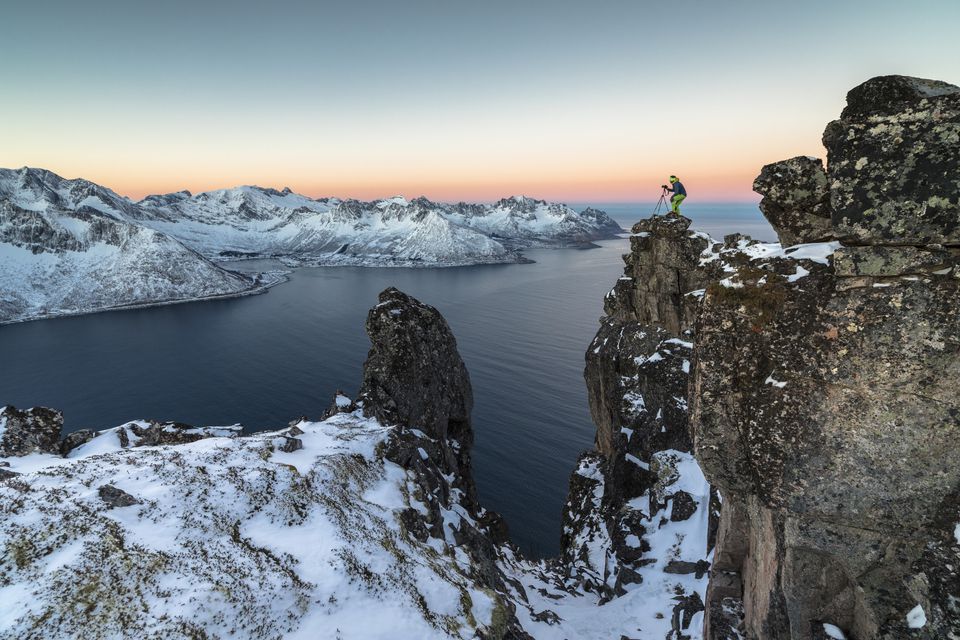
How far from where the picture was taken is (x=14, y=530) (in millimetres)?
15805

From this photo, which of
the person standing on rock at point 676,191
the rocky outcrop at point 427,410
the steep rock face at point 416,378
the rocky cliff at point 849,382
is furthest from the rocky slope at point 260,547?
the person standing on rock at point 676,191

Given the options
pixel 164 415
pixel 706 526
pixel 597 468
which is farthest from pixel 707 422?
pixel 164 415

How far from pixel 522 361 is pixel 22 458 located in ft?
314

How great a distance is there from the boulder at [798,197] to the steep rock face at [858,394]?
1664 mm

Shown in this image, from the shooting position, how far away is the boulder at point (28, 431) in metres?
28.5

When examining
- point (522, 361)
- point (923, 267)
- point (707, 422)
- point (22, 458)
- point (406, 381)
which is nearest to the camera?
point (923, 267)

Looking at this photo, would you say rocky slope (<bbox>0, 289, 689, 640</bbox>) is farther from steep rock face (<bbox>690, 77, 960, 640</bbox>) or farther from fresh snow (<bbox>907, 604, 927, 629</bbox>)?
fresh snow (<bbox>907, 604, 927, 629</bbox>)

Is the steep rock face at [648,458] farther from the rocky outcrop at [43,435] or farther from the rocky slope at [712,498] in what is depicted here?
the rocky outcrop at [43,435]

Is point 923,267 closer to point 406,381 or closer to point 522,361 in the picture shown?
point 406,381

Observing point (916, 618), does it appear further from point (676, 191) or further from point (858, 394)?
point (676, 191)

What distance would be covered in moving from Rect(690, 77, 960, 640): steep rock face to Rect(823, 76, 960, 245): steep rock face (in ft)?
0.08

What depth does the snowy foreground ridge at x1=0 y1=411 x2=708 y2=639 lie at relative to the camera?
14.3 meters

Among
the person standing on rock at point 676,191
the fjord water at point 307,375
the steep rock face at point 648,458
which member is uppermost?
the person standing on rock at point 676,191

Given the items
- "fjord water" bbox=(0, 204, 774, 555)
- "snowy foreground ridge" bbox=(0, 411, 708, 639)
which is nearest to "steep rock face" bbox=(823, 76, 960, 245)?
"snowy foreground ridge" bbox=(0, 411, 708, 639)
